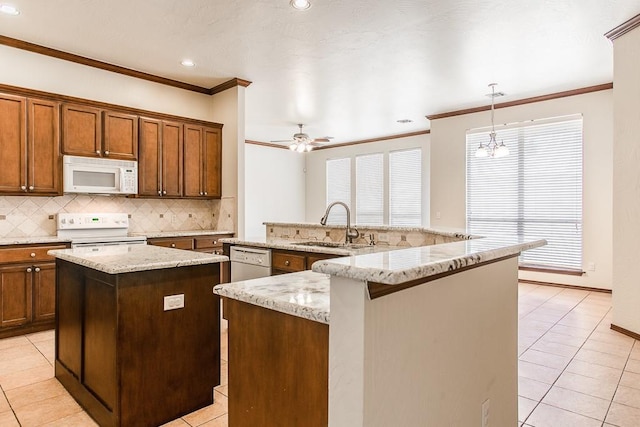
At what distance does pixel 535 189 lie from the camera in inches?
229

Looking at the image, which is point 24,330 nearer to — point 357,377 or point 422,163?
point 357,377

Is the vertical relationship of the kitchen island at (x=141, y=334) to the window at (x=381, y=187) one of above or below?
below

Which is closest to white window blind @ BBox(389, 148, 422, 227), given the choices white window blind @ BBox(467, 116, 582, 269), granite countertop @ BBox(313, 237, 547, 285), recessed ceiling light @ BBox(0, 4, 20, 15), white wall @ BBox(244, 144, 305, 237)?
white window blind @ BBox(467, 116, 582, 269)

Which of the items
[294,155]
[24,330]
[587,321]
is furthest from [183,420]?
[294,155]

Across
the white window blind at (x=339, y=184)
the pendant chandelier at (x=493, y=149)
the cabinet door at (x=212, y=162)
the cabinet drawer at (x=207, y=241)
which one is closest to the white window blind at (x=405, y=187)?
the white window blind at (x=339, y=184)

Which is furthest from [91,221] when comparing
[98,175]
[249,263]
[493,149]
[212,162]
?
[493,149]

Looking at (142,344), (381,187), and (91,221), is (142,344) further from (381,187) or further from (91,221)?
(381,187)

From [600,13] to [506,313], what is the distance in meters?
3.02

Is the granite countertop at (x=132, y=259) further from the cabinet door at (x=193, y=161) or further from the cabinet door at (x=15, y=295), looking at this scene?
the cabinet door at (x=193, y=161)

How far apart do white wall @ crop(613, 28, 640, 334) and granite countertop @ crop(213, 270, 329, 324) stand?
3.44 metres

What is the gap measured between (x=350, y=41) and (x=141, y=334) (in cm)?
320

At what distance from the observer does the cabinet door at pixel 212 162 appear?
515cm

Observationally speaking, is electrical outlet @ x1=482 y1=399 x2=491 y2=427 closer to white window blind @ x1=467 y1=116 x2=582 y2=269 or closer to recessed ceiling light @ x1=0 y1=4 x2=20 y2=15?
white window blind @ x1=467 y1=116 x2=582 y2=269

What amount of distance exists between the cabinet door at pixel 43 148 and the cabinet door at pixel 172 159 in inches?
44.5
